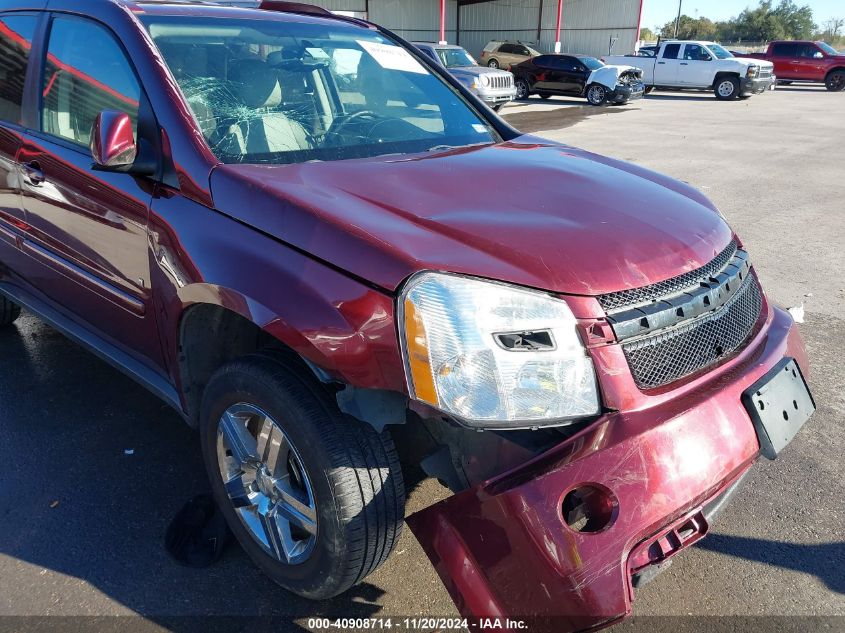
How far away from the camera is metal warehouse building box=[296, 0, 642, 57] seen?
33781 millimetres

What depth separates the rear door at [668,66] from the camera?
2395 centimetres

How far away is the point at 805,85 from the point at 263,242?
35954 millimetres

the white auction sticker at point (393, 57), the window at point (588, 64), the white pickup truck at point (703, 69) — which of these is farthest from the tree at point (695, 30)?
the white auction sticker at point (393, 57)

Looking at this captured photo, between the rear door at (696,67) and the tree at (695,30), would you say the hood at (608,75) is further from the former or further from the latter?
the tree at (695,30)

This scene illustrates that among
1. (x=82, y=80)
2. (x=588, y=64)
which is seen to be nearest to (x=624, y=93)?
(x=588, y=64)

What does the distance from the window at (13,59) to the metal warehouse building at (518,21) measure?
3070 centimetres

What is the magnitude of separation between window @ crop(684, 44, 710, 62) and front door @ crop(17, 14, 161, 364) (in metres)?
24.4

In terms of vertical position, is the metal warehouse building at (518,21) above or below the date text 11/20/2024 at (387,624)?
above

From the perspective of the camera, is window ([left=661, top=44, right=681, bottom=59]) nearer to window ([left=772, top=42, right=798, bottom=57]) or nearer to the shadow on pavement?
window ([left=772, top=42, right=798, bottom=57])

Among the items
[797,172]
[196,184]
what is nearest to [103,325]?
[196,184]

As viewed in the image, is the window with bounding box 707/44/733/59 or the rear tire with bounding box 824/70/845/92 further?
the rear tire with bounding box 824/70/845/92

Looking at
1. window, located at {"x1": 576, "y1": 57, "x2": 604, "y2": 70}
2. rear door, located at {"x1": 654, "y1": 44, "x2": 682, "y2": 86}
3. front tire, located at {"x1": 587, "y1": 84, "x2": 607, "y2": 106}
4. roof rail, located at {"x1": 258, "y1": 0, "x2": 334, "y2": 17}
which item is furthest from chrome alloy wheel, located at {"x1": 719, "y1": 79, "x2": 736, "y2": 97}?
roof rail, located at {"x1": 258, "y1": 0, "x2": 334, "y2": 17}

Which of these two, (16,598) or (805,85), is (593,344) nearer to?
(16,598)

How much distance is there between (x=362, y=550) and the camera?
196 centimetres
